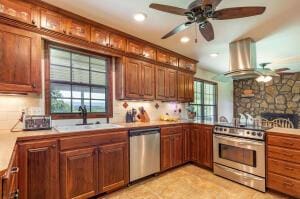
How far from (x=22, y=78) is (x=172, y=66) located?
2913mm

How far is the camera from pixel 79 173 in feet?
7.37

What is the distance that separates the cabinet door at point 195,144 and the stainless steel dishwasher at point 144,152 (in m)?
1.01

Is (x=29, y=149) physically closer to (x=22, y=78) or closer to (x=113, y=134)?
(x=22, y=78)

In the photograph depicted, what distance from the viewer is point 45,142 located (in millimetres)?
1979

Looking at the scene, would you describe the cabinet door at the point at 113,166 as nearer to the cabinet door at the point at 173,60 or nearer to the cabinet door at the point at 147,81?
the cabinet door at the point at 147,81

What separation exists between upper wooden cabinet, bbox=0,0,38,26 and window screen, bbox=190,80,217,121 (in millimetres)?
4383

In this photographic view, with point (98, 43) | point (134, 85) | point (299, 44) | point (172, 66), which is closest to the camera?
point (98, 43)

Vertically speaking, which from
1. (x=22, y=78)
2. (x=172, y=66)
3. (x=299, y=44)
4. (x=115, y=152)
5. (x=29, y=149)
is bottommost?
(x=115, y=152)

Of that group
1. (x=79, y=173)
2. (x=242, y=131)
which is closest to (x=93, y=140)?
(x=79, y=173)

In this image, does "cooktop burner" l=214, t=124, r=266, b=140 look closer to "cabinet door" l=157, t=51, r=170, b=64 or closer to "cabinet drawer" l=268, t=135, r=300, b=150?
"cabinet drawer" l=268, t=135, r=300, b=150

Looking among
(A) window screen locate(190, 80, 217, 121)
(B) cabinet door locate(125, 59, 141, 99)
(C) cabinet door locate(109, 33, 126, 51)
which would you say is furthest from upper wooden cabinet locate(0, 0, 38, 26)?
(A) window screen locate(190, 80, 217, 121)

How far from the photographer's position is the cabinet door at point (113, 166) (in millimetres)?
2449

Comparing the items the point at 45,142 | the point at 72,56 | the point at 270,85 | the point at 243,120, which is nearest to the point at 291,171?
the point at 243,120

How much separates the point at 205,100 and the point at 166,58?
2.76m
